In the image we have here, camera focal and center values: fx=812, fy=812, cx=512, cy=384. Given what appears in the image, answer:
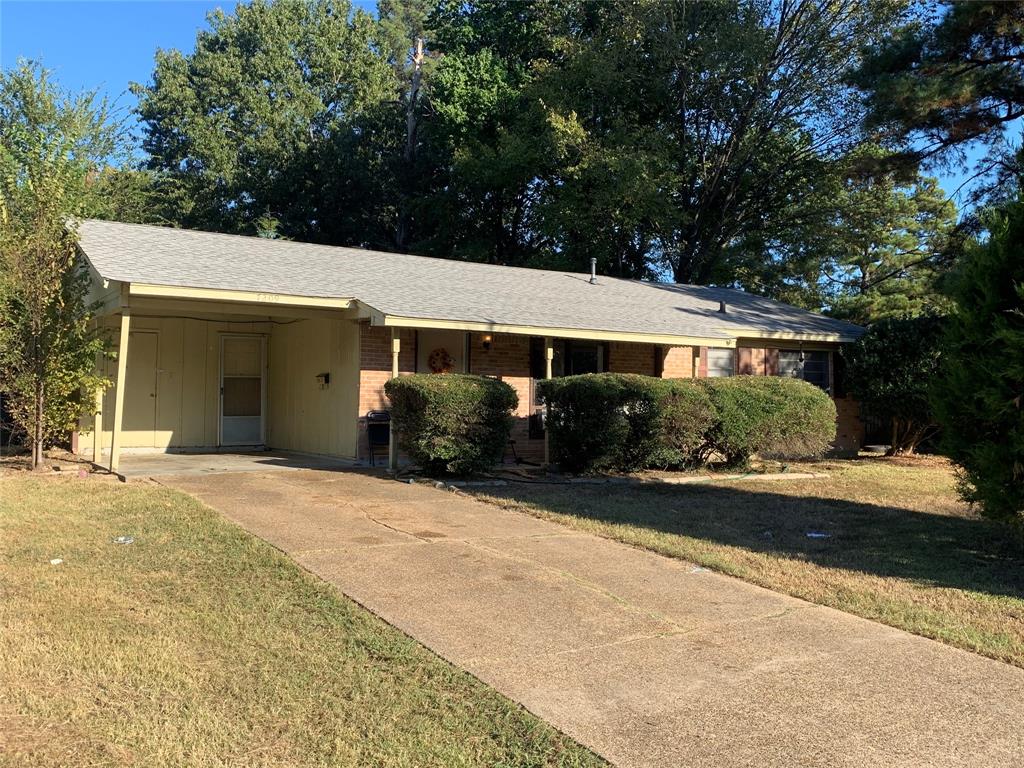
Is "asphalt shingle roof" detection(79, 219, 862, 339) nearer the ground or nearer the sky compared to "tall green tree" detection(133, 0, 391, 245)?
nearer the ground

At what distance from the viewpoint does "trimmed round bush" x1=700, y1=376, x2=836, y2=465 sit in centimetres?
1272

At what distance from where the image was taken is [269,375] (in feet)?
52.2

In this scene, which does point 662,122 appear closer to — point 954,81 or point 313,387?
point 954,81

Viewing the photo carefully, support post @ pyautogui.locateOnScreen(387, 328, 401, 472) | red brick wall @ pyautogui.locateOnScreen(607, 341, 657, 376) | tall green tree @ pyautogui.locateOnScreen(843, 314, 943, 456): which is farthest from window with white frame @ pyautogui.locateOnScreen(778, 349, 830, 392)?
support post @ pyautogui.locateOnScreen(387, 328, 401, 472)

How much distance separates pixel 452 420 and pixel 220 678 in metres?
7.09

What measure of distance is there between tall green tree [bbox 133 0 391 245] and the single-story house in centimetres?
1575

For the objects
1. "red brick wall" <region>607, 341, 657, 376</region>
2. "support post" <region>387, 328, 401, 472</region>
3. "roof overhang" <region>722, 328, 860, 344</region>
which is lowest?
"support post" <region>387, 328, 401, 472</region>

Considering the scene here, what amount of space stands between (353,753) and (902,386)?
15.8 metres

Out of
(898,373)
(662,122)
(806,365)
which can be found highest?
(662,122)

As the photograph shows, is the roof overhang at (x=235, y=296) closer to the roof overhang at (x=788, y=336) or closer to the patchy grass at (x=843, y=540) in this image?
the patchy grass at (x=843, y=540)

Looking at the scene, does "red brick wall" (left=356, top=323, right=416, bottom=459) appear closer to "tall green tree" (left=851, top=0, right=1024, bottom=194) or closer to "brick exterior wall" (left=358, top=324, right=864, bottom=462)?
"brick exterior wall" (left=358, top=324, right=864, bottom=462)

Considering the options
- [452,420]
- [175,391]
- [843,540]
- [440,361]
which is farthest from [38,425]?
[843,540]

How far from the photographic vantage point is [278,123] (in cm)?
3297

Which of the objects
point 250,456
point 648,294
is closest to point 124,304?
point 250,456
